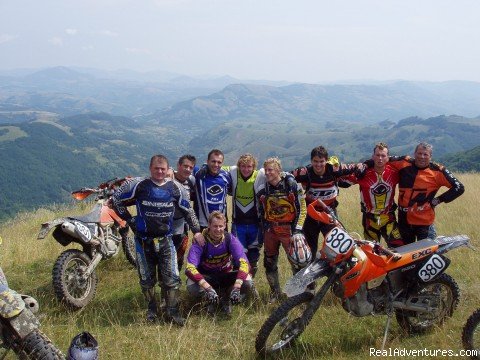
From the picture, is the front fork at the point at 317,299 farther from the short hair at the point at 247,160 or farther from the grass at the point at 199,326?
the short hair at the point at 247,160

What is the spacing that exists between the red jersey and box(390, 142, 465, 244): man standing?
0.50ft

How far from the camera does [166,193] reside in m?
5.14

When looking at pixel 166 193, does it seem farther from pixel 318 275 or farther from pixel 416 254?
pixel 416 254

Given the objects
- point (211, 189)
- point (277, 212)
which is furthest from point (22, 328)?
point (277, 212)

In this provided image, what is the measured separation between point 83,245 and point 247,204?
2438mm

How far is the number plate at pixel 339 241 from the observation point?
13.2ft

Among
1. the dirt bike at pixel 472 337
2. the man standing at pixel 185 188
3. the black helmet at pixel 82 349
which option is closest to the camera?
the black helmet at pixel 82 349

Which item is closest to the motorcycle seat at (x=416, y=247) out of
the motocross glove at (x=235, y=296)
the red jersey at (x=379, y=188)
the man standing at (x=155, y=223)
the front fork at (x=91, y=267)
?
the red jersey at (x=379, y=188)

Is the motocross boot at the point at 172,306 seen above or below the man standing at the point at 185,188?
below

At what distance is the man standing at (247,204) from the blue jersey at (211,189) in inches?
4.8

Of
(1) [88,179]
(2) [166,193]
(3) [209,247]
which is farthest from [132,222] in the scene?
(1) [88,179]

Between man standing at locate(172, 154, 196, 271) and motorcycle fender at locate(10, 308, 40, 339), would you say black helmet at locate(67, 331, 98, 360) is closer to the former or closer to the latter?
motorcycle fender at locate(10, 308, 40, 339)

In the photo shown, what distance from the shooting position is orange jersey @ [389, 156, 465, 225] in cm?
580

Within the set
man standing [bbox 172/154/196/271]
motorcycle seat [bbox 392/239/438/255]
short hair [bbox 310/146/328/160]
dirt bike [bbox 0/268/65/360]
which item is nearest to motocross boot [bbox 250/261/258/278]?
man standing [bbox 172/154/196/271]
